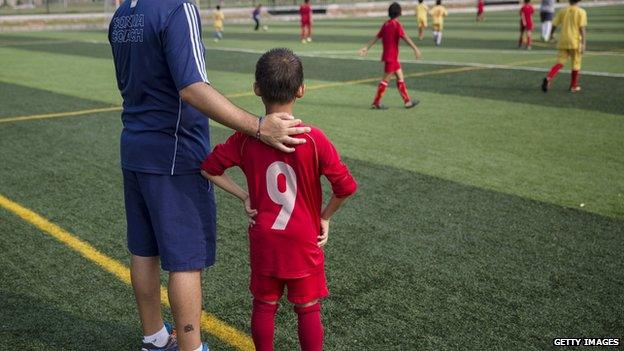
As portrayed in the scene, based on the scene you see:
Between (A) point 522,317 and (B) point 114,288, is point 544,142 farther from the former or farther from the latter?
(B) point 114,288

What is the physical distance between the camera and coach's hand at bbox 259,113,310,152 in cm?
233

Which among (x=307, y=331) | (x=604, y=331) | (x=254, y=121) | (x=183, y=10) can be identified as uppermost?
(x=183, y=10)

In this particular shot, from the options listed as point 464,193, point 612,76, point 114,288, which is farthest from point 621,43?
point 114,288

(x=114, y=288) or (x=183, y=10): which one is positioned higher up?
(x=183, y=10)

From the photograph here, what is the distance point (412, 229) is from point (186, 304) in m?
2.51

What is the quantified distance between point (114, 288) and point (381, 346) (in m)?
1.75

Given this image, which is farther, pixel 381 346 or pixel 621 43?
pixel 621 43

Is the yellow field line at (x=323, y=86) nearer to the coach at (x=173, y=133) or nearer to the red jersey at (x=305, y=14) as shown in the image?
the coach at (x=173, y=133)

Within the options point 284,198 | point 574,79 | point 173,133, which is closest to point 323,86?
point 574,79

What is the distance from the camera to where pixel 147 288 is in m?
2.98

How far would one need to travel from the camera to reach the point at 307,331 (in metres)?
2.67

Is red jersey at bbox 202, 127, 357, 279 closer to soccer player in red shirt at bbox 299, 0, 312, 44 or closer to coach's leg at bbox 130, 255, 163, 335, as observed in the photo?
coach's leg at bbox 130, 255, 163, 335

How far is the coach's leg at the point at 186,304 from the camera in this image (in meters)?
2.69

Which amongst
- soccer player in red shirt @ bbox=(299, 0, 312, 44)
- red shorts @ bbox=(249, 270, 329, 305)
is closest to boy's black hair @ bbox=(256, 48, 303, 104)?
red shorts @ bbox=(249, 270, 329, 305)
